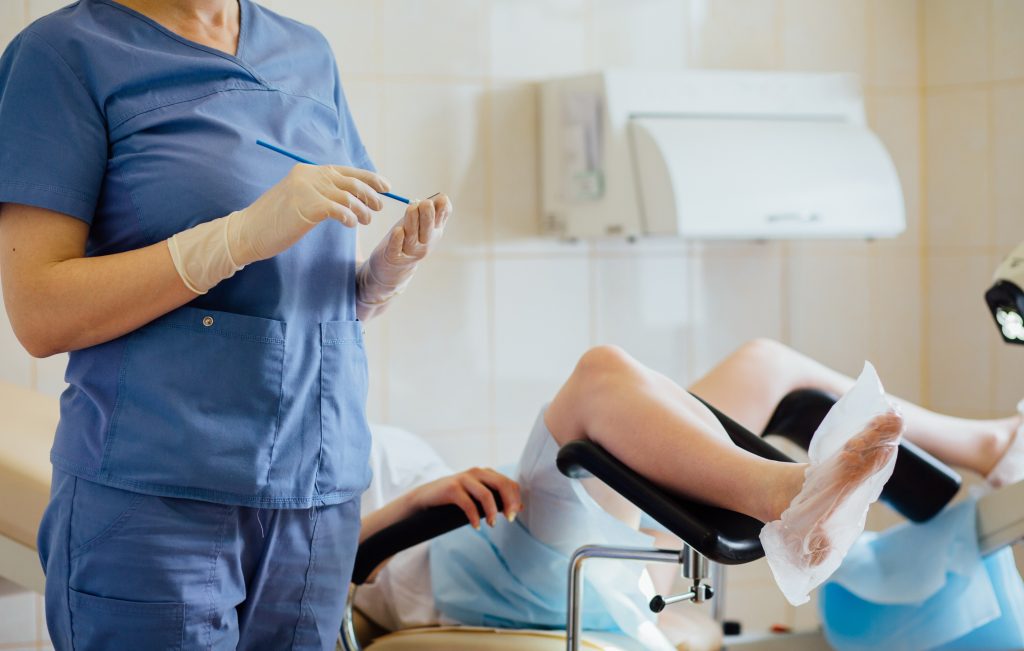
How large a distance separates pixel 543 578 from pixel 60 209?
2.86 ft

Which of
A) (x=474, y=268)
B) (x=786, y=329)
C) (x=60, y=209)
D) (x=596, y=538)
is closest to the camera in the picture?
(x=60, y=209)

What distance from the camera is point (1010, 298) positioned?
1.58m

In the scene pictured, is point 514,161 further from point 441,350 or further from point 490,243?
point 441,350

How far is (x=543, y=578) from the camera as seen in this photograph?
160 centimetres

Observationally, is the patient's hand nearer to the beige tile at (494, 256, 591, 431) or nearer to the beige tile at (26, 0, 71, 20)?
the beige tile at (494, 256, 591, 431)

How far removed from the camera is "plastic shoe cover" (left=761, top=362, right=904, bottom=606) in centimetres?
111

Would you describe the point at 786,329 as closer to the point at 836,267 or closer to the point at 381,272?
the point at 836,267

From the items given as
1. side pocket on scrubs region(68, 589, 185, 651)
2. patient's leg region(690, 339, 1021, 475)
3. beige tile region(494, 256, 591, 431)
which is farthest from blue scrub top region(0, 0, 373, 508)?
beige tile region(494, 256, 591, 431)

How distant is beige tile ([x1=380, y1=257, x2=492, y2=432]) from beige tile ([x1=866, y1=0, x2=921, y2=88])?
1.19m

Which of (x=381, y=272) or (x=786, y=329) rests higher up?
(x=381, y=272)

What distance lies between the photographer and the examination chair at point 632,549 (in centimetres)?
123

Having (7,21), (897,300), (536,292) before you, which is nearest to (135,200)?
(7,21)

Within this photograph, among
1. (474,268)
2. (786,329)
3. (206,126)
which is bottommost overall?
(786,329)

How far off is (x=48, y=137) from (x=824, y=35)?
2.15 meters
